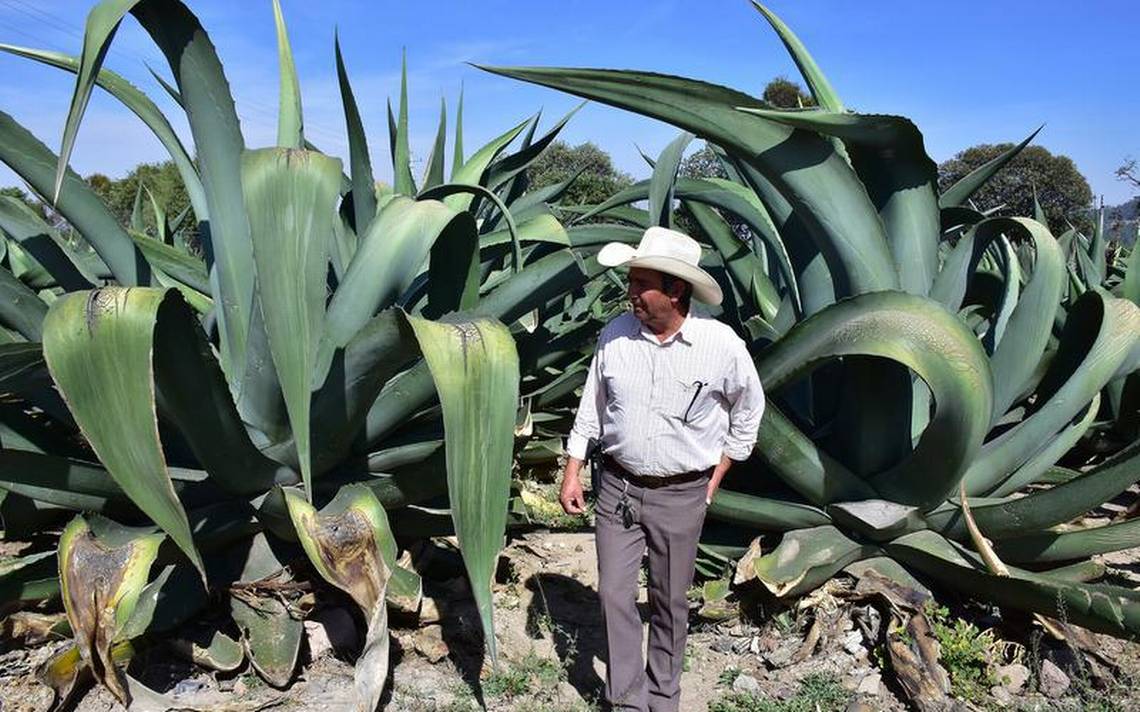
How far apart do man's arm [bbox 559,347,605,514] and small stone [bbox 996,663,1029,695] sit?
1108 mm

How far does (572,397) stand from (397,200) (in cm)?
220

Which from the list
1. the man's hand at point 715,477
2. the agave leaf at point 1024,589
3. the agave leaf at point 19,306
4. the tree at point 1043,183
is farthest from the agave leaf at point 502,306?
the tree at point 1043,183

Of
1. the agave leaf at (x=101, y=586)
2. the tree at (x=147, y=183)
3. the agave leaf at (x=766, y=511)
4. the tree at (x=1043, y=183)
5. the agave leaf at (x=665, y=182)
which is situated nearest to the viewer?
the agave leaf at (x=101, y=586)

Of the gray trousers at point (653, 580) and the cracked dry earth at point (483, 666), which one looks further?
the gray trousers at point (653, 580)

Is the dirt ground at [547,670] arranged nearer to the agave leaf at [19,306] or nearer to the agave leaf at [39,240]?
the agave leaf at [19,306]

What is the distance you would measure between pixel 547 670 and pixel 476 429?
983 mm

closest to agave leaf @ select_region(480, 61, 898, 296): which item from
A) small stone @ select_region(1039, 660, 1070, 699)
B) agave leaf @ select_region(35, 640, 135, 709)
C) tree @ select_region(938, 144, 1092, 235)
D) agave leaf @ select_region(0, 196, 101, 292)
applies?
small stone @ select_region(1039, 660, 1070, 699)

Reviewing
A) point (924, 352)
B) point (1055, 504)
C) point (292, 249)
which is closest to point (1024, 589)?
point (1055, 504)

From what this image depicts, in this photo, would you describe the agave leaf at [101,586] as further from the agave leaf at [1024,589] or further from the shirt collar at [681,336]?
the agave leaf at [1024,589]

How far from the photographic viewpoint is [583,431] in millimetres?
2441

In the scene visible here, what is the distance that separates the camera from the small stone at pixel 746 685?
2512 mm

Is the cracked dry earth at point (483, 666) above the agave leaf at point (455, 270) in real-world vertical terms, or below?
below

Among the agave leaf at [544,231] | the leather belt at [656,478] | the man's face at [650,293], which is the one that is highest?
the agave leaf at [544,231]

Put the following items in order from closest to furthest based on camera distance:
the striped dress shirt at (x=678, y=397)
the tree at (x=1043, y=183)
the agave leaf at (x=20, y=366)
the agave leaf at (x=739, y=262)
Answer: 1. the agave leaf at (x=20, y=366)
2. the striped dress shirt at (x=678, y=397)
3. the agave leaf at (x=739, y=262)
4. the tree at (x=1043, y=183)
